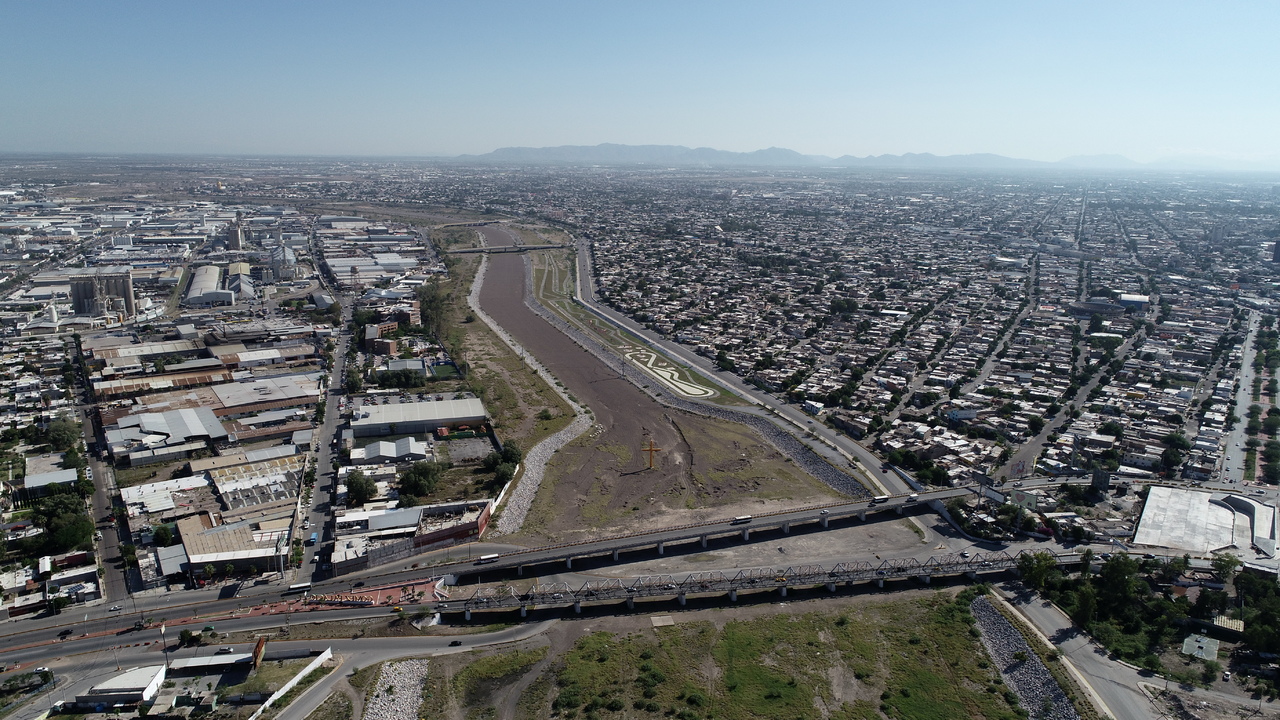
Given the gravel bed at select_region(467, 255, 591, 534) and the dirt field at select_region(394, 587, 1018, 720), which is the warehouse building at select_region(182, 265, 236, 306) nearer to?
the gravel bed at select_region(467, 255, 591, 534)

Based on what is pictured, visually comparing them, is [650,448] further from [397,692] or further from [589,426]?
[397,692]

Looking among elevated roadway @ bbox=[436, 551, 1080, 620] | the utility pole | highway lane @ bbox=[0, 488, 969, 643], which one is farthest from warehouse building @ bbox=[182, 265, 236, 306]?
elevated roadway @ bbox=[436, 551, 1080, 620]

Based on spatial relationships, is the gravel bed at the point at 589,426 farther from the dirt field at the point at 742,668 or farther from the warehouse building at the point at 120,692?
the warehouse building at the point at 120,692

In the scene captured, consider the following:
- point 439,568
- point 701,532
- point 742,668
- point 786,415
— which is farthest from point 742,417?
point 742,668

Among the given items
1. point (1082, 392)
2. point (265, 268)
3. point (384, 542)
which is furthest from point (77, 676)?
point (265, 268)

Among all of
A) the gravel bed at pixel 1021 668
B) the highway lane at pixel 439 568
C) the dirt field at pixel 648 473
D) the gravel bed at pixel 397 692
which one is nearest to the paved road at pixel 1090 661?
the gravel bed at pixel 1021 668

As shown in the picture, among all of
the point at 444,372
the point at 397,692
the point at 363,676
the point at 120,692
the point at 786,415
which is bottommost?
the point at 397,692
